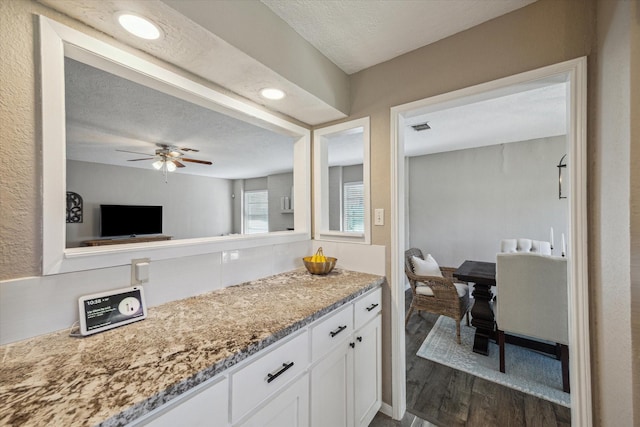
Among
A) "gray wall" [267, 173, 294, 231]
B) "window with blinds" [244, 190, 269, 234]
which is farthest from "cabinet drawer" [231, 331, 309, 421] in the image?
"window with blinds" [244, 190, 269, 234]

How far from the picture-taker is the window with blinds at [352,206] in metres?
5.16

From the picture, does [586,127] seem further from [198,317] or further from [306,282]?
[198,317]

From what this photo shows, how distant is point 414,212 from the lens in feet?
15.0

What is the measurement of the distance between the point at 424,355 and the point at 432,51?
2484mm

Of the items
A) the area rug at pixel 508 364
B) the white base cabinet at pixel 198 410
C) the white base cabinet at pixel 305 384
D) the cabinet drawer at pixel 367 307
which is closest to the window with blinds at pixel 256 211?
the area rug at pixel 508 364

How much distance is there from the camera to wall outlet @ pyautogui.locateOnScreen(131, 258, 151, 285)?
3.53 ft

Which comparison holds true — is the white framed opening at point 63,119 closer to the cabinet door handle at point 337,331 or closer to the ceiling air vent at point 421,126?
the cabinet door handle at point 337,331

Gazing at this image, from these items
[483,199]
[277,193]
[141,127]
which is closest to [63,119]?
[141,127]

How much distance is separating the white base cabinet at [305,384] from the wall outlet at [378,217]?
1.45ft

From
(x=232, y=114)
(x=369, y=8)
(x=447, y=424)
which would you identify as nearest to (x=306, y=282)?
A: (x=232, y=114)

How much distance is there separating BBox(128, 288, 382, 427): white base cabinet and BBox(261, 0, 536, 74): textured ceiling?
4.99 ft

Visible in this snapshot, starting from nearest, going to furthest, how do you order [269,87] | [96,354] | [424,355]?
[96,354]
[269,87]
[424,355]

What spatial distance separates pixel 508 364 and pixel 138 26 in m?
3.35

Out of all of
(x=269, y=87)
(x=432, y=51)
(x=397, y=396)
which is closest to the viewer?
(x=269, y=87)
